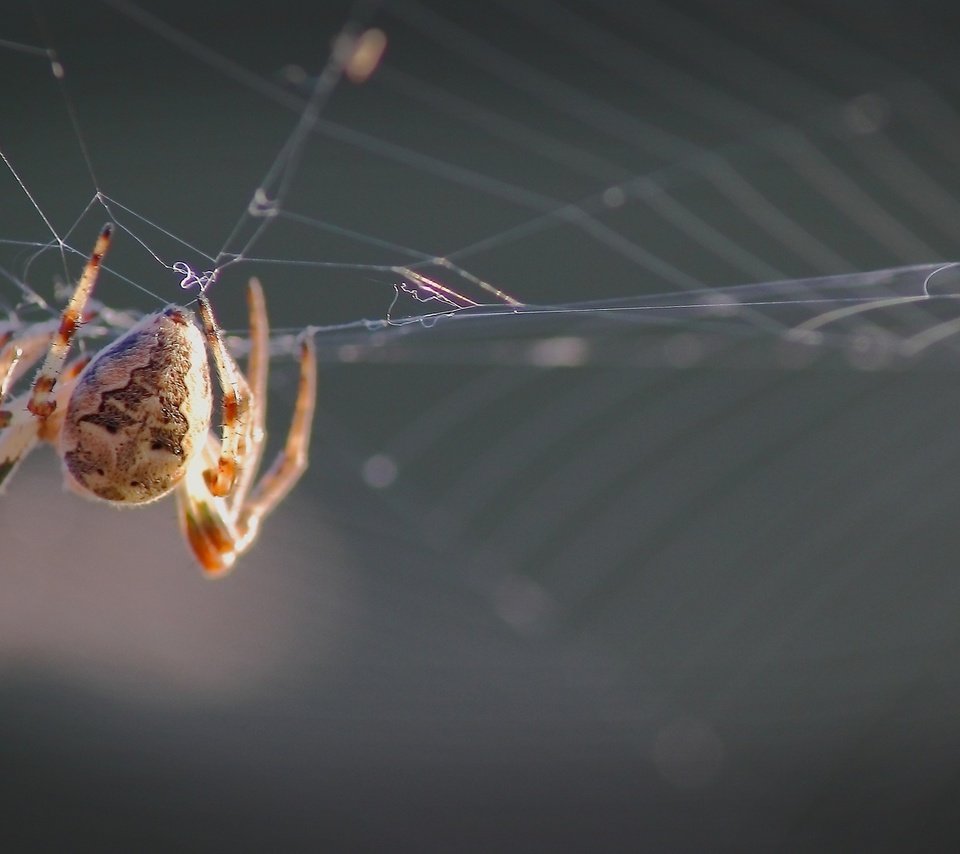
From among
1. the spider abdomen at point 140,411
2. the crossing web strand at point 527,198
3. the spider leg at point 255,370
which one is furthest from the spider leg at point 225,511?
the crossing web strand at point 527,198

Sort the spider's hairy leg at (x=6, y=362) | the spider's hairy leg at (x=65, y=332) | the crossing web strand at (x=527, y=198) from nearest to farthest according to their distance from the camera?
the spider's hairy leg at (x=65, y=332) < the spider's hairy leg at (x=6, y=362) < the crossing web strand at (x=527, y=198)

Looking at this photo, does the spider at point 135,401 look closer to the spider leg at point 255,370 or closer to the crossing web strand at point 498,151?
the spider leg at point 255,370

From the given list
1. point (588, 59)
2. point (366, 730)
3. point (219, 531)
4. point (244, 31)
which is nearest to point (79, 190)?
point (244, 31)

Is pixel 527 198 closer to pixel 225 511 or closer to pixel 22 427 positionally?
pixel 225 511

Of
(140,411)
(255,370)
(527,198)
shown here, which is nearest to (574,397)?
(527,198)

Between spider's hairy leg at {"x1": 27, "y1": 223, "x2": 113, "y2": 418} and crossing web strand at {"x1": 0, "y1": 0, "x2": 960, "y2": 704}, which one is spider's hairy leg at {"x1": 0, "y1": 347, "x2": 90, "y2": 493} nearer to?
spider's hairy leg at {"x1": 27, "y1": 223, "x2": 113, "y2": 418}

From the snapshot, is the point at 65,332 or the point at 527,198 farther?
the point at 527,198
